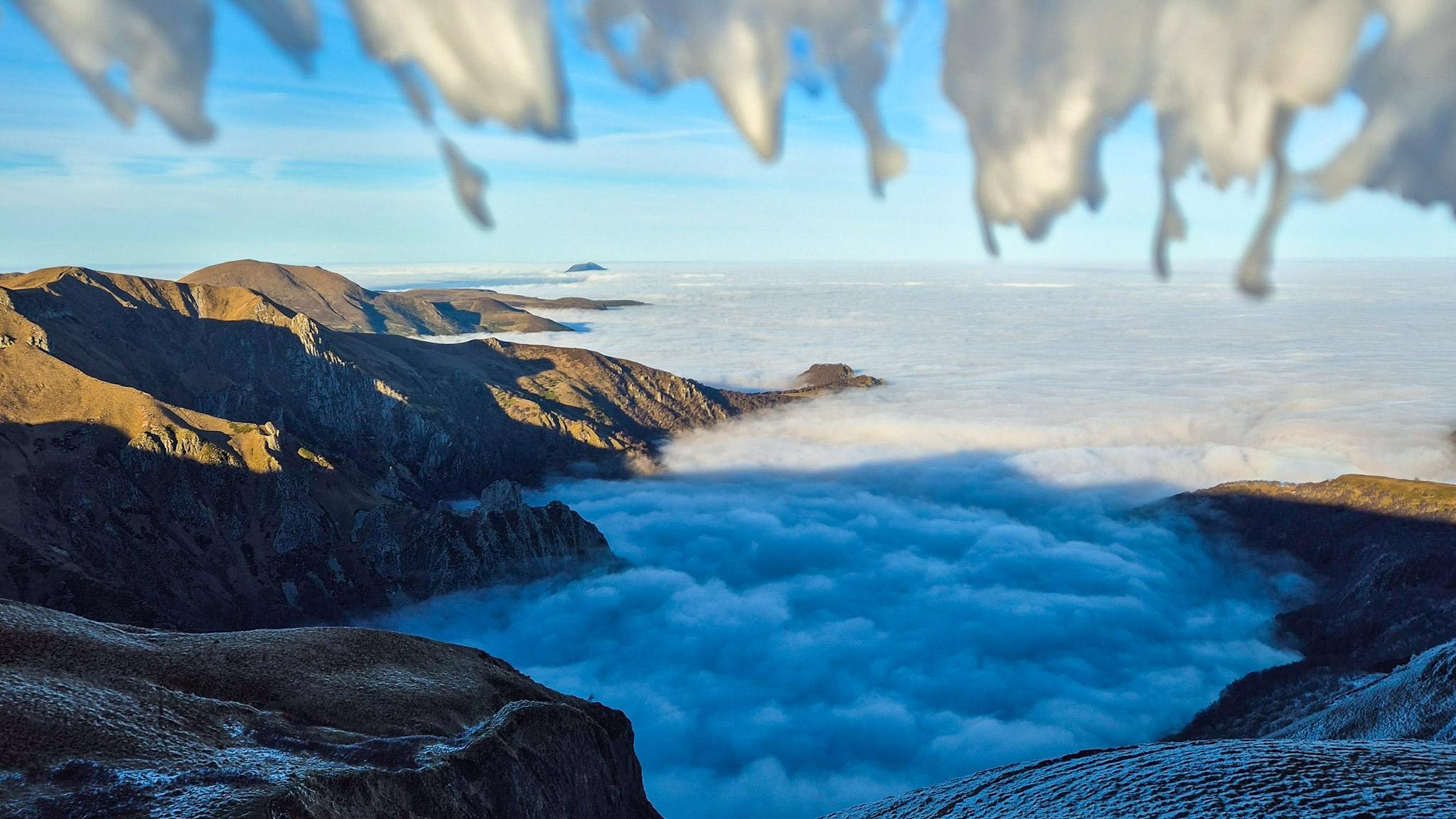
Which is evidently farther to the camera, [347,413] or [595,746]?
[347,413]

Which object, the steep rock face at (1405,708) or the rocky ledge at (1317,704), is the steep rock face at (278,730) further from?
the steep rock face at (1405,708)

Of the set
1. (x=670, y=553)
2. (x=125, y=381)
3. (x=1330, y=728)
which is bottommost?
(x=670, y=553)

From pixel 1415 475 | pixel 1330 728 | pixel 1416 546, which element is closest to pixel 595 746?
pixel 1330 728

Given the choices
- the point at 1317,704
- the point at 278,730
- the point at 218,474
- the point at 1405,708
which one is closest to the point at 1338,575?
the point at 1317,704

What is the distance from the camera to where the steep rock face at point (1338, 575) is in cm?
8981

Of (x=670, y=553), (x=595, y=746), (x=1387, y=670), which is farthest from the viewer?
(x=670, y=553)

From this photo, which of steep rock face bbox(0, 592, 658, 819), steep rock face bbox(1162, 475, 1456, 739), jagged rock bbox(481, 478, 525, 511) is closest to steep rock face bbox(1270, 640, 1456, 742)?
steep rock face bbox(1162, 475, 1456, 739)

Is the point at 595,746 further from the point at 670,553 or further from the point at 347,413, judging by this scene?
the point at 347,413

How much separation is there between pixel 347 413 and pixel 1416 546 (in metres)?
176

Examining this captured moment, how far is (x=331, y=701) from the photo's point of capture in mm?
35594

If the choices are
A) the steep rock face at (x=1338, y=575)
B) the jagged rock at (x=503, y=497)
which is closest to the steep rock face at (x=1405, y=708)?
the steep rock face at (x=1338, y=575)

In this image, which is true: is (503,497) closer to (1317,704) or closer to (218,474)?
(218,474)

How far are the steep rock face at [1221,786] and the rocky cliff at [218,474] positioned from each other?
89.3 m

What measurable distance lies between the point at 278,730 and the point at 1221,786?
34518 millimetres
